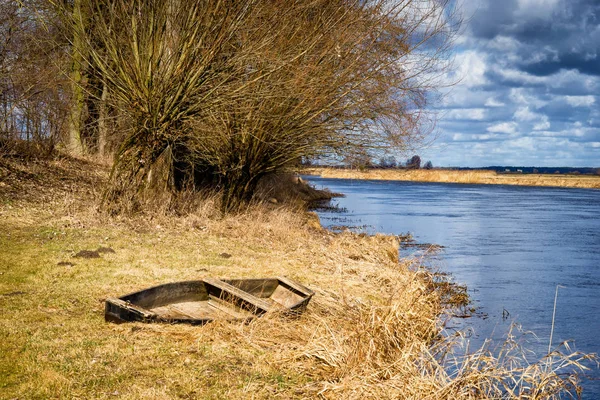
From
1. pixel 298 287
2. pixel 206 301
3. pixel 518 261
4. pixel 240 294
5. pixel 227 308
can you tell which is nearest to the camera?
pixel 240 294

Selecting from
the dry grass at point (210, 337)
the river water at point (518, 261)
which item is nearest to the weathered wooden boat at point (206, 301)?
the dry grass at point (210, 337)

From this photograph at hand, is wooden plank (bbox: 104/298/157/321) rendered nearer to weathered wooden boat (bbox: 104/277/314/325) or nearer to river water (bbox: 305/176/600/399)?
weathered wooden boat (bbox: 104/277/314/325)

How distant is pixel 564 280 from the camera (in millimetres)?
17172

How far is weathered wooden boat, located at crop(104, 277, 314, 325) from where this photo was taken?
7.79 meters

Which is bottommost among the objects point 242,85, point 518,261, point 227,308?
point 518,261

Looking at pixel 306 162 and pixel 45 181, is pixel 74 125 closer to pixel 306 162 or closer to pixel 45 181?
pixel 45 181

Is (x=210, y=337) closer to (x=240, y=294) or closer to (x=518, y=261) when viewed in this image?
(x=240, y=294)

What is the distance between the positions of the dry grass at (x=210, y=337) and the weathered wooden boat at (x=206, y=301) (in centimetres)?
17

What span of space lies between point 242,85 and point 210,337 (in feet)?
29.6

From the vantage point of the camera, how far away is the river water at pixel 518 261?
12289 millimetres

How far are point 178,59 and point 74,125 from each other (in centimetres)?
1060

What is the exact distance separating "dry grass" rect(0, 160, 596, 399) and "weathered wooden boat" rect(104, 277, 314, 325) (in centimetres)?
17

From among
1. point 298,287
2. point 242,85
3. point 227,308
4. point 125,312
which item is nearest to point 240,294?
point 227,308

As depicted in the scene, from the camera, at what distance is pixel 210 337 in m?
7.61
